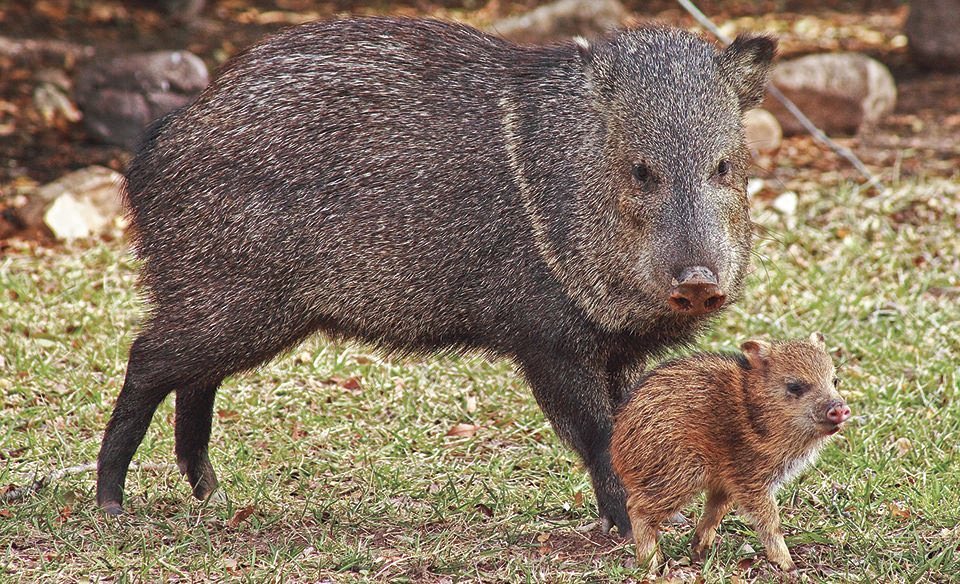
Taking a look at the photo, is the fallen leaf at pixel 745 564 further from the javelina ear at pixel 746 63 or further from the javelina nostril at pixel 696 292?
the javelina ear at pixel 746 63

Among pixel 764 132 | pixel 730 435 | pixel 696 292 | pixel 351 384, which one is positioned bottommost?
pixel 764 132

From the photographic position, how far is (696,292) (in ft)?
10.7

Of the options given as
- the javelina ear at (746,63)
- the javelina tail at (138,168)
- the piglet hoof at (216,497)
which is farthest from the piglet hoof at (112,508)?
the javelina ear at (746,63)

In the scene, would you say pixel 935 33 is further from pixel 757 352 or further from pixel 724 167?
pixel 757 352

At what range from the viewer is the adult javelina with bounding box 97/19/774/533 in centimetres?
368

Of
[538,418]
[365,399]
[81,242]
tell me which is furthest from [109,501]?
[81,242]

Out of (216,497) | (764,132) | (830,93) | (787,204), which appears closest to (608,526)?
(216,497)

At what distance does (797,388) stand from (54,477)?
8.18 feet

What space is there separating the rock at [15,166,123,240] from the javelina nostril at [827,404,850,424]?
4551 millimetres

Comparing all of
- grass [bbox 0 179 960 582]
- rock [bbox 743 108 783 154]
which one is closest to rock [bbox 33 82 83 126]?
grass [bbox 0 179 960 582]

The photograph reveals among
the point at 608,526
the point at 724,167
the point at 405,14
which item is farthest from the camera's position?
the point at 405,14

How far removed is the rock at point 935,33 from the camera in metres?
9.75

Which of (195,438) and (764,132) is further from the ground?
(195,438)

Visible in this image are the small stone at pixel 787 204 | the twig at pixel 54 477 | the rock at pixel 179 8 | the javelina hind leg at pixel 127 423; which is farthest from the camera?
the rock at pixel 179 8
